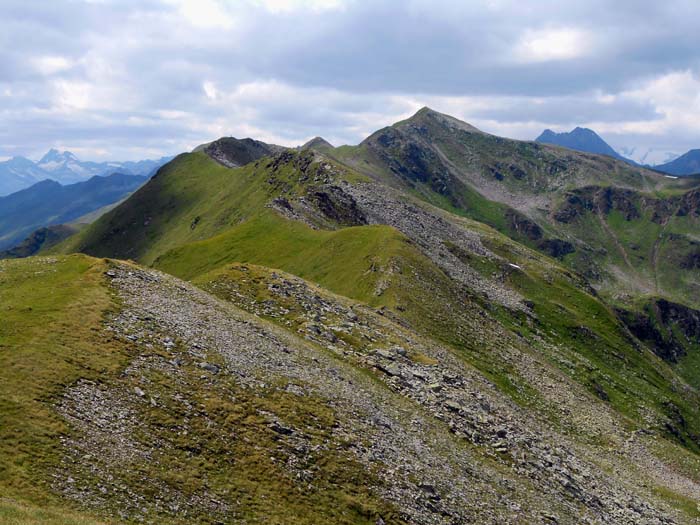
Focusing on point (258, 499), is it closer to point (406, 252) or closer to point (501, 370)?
point (501, 370)

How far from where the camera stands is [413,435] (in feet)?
161

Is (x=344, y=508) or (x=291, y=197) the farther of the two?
(x=291, y=197)

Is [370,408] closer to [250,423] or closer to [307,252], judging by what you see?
[250,423]

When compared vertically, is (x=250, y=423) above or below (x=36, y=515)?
below

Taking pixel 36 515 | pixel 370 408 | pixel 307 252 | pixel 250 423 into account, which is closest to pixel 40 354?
pixel 36 515

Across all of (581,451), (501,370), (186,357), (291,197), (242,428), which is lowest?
(581,451)

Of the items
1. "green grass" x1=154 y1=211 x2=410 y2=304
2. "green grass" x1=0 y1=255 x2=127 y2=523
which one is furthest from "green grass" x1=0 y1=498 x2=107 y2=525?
"green grass" x1=154 y1=211 x2=410 y2=304

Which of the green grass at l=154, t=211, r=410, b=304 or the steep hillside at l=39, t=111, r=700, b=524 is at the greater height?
the green grass at l=154, t=211, r=410, b=304

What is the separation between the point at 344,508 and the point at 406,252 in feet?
267

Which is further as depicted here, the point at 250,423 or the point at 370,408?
the point at 370,408

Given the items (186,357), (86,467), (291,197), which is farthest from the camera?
(291,197)

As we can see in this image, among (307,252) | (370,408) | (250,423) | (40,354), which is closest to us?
(40,354)

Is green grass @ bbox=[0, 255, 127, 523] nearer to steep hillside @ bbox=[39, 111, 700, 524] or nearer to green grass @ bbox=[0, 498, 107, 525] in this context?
green grass @ bbox=[0, 498, 107, 525]

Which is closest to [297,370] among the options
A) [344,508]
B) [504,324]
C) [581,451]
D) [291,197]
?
[344,508]
